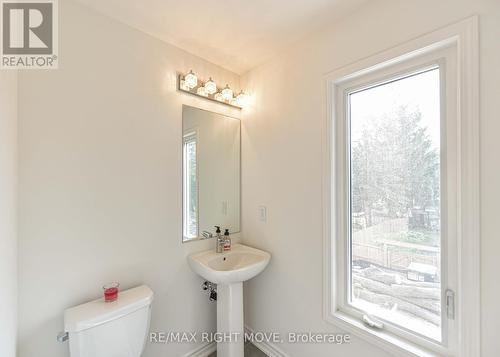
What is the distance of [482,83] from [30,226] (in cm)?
217

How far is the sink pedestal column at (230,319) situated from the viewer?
1604mm

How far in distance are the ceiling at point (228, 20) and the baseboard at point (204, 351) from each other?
92.4 inches

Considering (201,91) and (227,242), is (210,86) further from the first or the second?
(227,242)

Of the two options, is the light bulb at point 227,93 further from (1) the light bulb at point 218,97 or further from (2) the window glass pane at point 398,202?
(2) the window glass pane at point 398,202

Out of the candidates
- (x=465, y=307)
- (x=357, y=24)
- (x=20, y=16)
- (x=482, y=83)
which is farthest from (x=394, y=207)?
(x=20, y=16)

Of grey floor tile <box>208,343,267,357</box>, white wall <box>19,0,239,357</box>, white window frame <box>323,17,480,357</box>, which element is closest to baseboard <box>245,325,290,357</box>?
grey floor tile <box>208,343,267,357</box>

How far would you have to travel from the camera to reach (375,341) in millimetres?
1214

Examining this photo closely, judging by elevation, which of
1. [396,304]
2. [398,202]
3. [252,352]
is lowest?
[252,352]

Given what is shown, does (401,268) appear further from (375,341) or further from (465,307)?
(375,341)

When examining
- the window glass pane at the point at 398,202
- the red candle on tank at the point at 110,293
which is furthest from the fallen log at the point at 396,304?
the red candle on tank at the point at 110,293

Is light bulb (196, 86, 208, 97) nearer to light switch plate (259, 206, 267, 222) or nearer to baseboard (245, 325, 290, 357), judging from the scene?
light switch plate (259, 206, 267, 222)

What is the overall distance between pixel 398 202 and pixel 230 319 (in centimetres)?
136

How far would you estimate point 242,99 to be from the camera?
2.02 m

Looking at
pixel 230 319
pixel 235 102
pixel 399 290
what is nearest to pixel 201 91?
Result: pixel 235 102
